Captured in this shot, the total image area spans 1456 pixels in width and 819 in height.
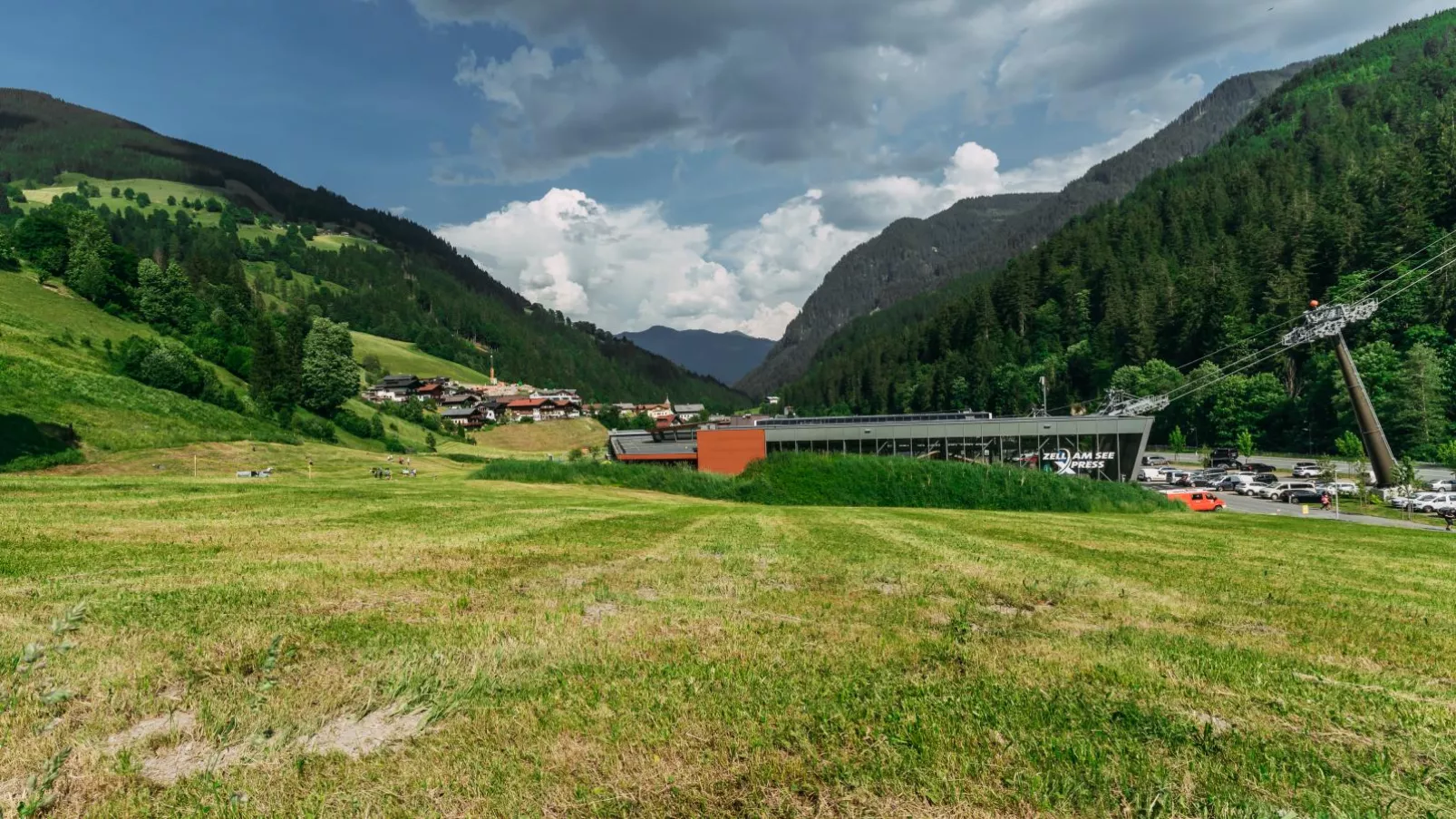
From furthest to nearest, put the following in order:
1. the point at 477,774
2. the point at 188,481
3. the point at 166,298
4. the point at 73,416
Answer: the point at 166,298, the point at 73,416, the point at 188,481, the point at 477,774

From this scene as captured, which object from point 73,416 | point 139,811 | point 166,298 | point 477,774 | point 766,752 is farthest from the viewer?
point 166,298

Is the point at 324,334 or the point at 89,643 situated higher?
the point at 324,334

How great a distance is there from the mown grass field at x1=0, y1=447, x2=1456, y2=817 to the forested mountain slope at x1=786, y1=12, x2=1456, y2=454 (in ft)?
342

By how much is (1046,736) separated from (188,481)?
38515mm

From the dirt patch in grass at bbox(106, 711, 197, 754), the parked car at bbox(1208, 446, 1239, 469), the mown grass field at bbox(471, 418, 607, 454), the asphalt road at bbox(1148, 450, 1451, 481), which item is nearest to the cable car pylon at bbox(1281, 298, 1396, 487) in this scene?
the asphalt road at bbox(1148, 450, 1451, 481)

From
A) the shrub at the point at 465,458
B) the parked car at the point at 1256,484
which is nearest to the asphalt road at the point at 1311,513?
the parked car at the point at 1256,484

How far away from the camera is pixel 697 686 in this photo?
20.4 feet

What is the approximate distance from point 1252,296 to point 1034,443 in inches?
4106

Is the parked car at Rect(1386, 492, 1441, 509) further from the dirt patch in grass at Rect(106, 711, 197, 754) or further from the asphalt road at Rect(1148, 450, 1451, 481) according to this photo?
the dirt patch in grass at Rect(106, 711, 197, 754)

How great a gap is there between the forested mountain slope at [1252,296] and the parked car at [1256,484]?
31206mm

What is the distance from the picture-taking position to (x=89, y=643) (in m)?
6.58

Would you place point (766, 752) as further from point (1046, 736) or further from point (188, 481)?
point (188, 481)

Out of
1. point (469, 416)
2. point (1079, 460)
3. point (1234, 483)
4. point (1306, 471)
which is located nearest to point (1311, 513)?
point (1079, 460)

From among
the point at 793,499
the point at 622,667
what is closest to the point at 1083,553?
the point at 622,667
